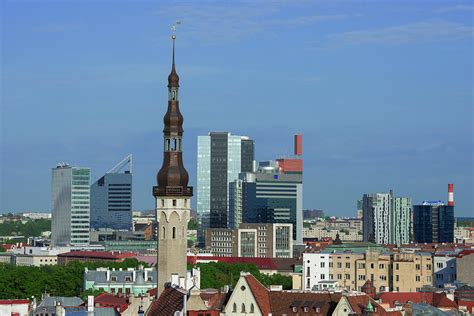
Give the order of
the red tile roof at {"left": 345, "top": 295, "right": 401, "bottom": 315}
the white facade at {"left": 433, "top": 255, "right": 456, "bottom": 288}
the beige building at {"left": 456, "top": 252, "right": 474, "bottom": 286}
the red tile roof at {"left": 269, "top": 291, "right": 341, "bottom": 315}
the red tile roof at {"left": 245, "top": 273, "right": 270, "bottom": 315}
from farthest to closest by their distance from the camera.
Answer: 1. the white facade at {"left": 433, "top": 255, "right": 456, "bottom": 288}
2. the beige building at {"left": 456, "top": 252, "right": 474, "bottom": 286}
3. the red tile roof at {"left": 269, "top": 291, "right": 341, "bottom": 315}
4. the red tile roof at {"left": 245, "top": 273, "right": 270, "bottom": 315}
5. the red tile roof at {"left": 345, "top": 295, "right": 401, "bottom": 315}

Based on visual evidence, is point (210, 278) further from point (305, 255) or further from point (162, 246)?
point (162, 246)

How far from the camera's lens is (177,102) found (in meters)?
120

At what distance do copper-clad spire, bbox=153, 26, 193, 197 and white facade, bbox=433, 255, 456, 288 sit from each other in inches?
2714

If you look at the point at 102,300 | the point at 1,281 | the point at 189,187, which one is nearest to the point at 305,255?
the point at 1,281

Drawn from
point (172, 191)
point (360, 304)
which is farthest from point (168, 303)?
point (172, 191)

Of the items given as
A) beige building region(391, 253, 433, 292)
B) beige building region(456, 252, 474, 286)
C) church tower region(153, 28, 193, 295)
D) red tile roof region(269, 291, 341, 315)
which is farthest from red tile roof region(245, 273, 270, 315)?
beige building region(456, 252, 474, 286)

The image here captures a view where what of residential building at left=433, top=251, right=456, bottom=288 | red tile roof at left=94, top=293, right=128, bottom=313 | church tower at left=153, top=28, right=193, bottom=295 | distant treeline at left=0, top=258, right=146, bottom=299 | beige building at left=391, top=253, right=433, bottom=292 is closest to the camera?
church tower at left=153, top=28, right=193, bottom=295

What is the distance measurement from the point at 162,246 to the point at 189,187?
179 inches

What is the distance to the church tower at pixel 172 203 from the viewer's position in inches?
4515

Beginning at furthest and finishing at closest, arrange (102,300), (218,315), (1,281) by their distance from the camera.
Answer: (1,281) → (102,300) → (218,315)

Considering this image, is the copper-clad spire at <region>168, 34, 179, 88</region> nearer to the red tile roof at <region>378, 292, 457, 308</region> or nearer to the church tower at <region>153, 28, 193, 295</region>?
the church tower at <region>153, 28, 193, 295</region>

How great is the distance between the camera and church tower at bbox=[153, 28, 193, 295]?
114688mm

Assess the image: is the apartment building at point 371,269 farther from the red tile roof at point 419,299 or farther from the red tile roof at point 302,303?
the red tile roof at point 302,303

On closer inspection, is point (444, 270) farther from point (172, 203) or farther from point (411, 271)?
point (172, 203)
